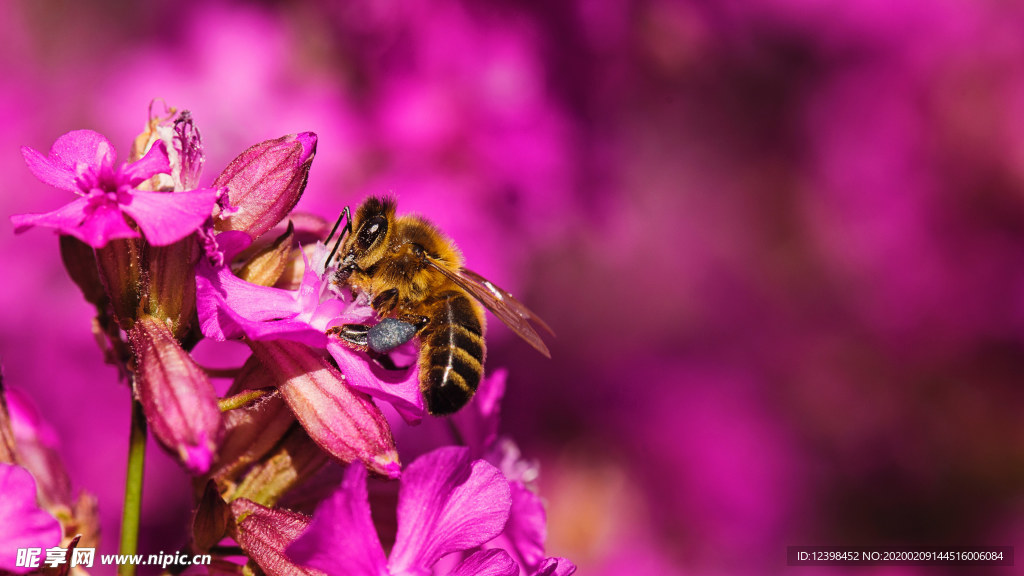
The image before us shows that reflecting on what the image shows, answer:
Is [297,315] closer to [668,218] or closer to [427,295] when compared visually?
[427,295]

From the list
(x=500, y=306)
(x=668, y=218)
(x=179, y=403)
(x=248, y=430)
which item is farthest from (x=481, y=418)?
(x=668, y=218)

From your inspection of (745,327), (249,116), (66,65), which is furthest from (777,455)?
(66,65)

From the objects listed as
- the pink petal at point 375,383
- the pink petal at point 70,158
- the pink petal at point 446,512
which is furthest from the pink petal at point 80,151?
the pink petal at point 446,512

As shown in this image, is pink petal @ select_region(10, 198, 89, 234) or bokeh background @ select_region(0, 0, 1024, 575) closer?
A: pink petal @ select_region(10, 198, 89, 234)

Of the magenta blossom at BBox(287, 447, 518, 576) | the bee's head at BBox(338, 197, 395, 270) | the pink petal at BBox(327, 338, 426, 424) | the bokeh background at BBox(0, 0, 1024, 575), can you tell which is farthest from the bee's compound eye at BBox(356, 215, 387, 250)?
the bokeh background at BBox(0, 0, 1024, 575)

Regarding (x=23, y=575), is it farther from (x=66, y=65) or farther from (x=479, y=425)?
(x=66, y=65)

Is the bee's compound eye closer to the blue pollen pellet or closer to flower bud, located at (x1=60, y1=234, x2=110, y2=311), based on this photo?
the blue pollen pellet
